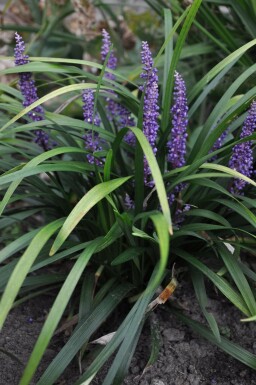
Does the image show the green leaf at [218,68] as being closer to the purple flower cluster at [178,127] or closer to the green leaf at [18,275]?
the purple flower cluster at [178,127]

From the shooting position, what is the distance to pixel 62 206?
2428 mm

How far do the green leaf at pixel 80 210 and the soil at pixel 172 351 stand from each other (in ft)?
1.85

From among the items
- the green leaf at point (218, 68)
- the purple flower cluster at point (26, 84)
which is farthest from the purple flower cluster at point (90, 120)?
the green leaf at point (218, 68)

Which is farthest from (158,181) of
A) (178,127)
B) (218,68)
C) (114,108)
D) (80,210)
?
(114,108)

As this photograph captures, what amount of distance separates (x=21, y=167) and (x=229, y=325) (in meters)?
1.04

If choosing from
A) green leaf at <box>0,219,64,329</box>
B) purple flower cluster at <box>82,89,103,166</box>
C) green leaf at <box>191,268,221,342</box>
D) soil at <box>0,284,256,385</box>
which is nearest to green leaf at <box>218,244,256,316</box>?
green leaf at <box>191,268,221,342</box>

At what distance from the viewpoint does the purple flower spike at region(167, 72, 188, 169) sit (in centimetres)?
212

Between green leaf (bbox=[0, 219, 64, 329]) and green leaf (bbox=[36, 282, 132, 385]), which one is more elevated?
green leaf (bbox=[0, 219, 64, 329])

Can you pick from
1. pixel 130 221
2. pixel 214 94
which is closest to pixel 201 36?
pixel 214 94

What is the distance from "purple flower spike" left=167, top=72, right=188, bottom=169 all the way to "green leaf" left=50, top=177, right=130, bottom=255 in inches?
16.1

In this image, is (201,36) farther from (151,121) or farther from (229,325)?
(229,325)

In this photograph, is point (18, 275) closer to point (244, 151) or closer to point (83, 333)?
point (83, 333)

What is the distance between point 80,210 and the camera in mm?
1739

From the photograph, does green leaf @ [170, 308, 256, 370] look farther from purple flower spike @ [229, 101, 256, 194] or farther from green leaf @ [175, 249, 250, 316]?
purple flower spike @ [229, 101, 256, 194]
